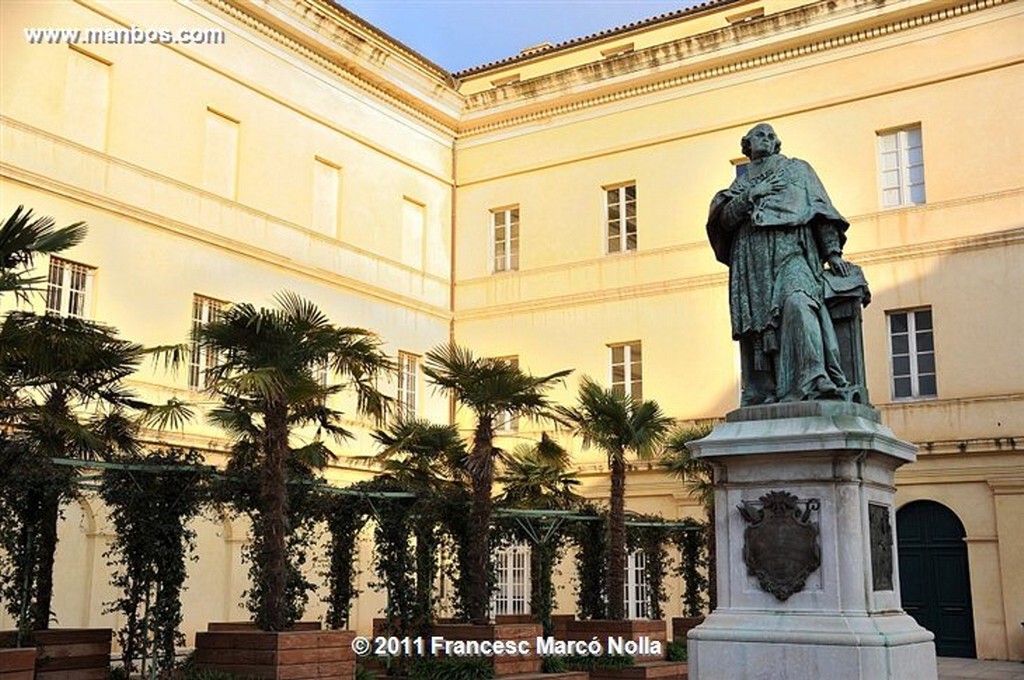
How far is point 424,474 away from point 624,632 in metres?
3.84

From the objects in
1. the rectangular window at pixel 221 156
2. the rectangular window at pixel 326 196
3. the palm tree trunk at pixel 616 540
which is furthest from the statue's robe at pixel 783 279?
the rectangular window at pixel 326 196

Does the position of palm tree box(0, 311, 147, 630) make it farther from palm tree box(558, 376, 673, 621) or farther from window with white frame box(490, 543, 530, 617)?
window with white frame box(490, 543, 530, 617)

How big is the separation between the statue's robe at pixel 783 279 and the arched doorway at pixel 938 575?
14728mm

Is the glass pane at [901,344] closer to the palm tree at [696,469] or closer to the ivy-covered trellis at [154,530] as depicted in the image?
the palm tree at [696,469]

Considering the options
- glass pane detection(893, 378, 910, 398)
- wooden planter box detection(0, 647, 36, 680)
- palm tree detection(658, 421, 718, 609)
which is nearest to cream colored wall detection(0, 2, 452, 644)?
palm tree detection(658, 421, 718, 609)

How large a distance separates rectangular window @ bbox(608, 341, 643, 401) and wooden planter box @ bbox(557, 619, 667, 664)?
27.5 feet

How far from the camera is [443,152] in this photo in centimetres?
2975

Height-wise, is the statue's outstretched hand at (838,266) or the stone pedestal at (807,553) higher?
the statue's outstretched hand at (838,266)

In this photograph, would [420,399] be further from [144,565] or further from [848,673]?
[848,673]

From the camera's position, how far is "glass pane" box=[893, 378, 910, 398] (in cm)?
→ 2311

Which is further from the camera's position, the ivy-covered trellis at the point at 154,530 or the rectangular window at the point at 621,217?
the rectangular window at the point at 621,217

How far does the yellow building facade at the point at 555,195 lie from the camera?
21.2 meters

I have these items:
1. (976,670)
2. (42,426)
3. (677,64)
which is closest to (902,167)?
(677,64)

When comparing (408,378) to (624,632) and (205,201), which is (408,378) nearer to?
(205,201)
